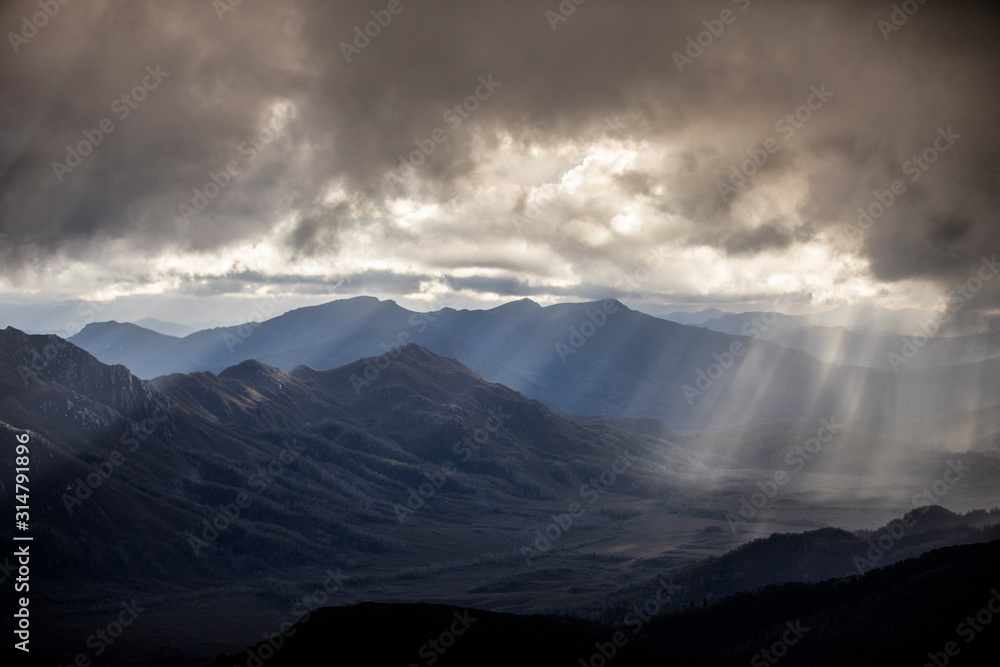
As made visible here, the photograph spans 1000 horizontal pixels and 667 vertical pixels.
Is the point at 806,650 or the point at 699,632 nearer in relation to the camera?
the point at 806,650

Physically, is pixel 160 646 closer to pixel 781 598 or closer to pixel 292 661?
pixel 292 661

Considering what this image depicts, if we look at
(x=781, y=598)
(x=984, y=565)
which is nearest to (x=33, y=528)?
(x=781, y=598)

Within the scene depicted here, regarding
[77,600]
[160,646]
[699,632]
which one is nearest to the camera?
[699,632]

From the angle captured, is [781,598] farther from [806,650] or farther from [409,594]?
[409,594]

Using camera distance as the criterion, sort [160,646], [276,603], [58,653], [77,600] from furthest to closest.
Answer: [276,603] → [77,600] → [160,646] → [58,653]

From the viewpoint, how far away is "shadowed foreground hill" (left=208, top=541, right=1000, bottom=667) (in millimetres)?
94812

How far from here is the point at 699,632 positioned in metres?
121

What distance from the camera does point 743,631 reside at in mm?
118938

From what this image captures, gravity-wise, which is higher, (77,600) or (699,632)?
(699,632)

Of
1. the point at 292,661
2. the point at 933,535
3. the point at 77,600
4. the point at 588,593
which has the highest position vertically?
the point at 933,535

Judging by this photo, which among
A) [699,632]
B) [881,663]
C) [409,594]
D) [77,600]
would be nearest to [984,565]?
[881,663]

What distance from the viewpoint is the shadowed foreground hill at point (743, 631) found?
311 feet

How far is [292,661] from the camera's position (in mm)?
88938

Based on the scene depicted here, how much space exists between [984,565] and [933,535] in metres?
78.5
